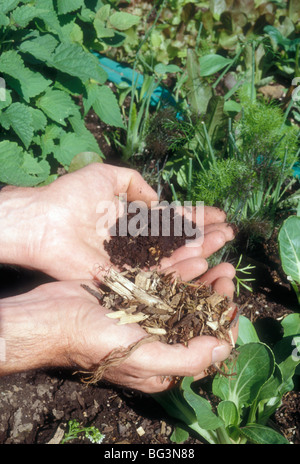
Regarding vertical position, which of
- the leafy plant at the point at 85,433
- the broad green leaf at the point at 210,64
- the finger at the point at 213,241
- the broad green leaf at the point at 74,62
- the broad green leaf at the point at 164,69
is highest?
the broad green leaf at the point at 74,62

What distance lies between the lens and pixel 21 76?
1.97m

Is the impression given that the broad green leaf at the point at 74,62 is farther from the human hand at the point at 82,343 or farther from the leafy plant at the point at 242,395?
the leafy plant at the point at 242,395

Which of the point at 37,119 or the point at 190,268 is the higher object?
the point at 37,119

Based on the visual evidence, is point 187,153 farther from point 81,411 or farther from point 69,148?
point 81,411

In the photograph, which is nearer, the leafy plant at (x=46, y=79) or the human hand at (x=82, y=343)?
the human hand at (x=82, y=343)

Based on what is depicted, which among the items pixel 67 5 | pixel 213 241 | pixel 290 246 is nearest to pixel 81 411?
pixel 213 241

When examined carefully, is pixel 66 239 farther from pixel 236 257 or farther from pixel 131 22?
pixel 131 22

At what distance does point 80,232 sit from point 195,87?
127 centimetres

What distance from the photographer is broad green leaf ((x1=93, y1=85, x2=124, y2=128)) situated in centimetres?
251

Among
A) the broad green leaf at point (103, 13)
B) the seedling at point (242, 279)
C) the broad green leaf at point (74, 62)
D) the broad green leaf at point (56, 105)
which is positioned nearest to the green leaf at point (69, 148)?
the broad green leaf at point (56, 105)

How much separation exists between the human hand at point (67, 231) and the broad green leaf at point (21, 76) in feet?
1.47

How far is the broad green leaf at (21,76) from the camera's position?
1.94 m

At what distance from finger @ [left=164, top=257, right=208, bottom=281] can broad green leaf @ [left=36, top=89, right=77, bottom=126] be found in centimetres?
99

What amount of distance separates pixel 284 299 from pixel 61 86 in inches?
67.3
